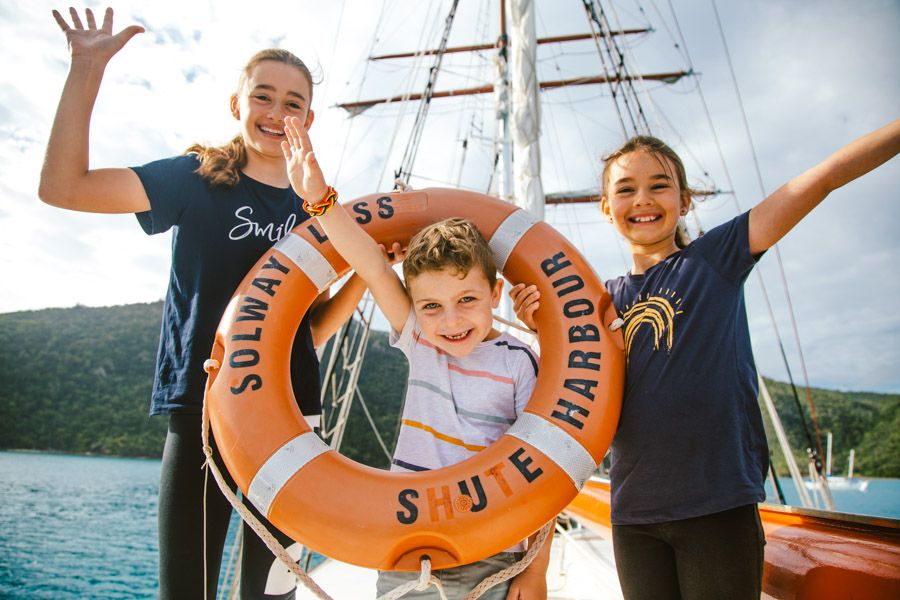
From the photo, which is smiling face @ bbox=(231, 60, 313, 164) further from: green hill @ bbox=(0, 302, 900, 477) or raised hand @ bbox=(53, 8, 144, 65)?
green hill @ bbox=(0, 302, 900, 477)

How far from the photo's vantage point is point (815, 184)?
98 cm

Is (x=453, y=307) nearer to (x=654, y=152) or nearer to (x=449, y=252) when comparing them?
(x=449, y=252)

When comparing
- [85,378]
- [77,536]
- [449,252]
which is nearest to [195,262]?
[449,252]

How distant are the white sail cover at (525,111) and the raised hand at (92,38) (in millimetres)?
3846

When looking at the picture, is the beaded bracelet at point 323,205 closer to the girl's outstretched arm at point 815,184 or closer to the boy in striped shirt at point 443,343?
the boy in striped shirt at point 443,343

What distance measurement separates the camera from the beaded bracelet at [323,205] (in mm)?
1085

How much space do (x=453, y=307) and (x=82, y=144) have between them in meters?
0.86

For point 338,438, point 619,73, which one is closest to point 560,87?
point 619,73

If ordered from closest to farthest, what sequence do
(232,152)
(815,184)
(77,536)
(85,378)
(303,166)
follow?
1. (815,184)
2. (303,166)
3. (232,152)
4. (77,536)
5. (85,378)

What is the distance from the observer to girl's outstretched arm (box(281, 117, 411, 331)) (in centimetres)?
108

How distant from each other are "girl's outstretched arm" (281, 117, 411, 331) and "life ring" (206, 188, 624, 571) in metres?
0.17

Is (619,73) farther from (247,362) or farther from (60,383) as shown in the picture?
(60,383)

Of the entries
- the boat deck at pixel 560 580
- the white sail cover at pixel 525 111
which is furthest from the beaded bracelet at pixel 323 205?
the white sail cover at pixel 525 111

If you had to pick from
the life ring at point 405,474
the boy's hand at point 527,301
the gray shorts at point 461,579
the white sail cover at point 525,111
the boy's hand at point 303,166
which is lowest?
the gray shorts at point 461,579
